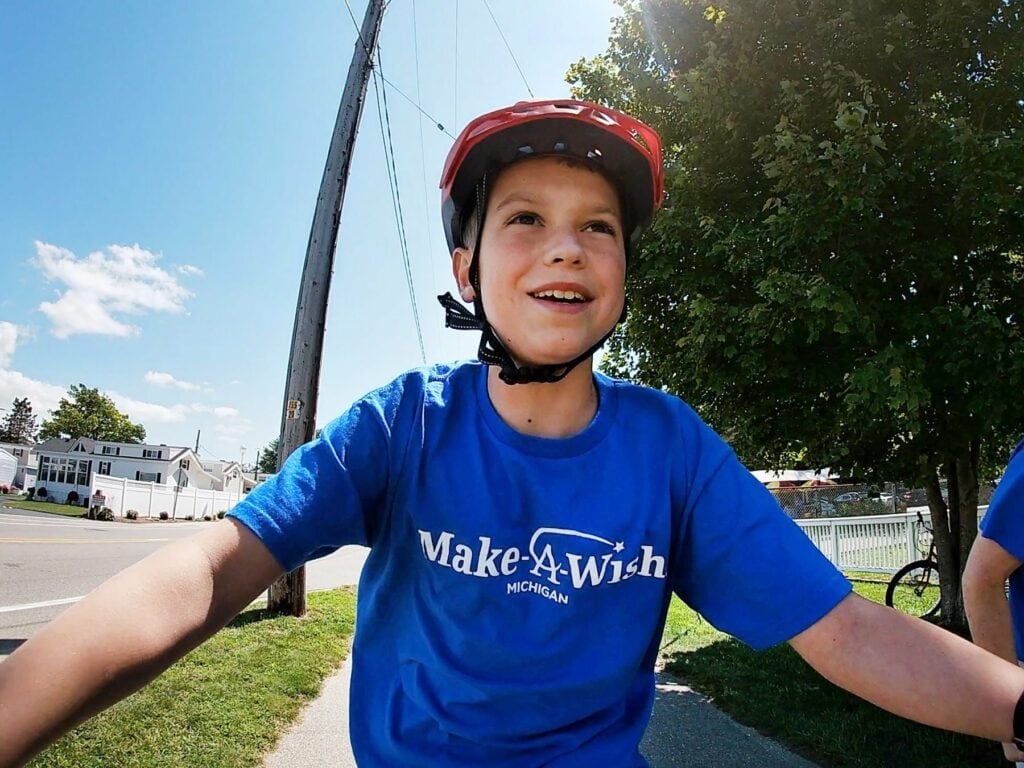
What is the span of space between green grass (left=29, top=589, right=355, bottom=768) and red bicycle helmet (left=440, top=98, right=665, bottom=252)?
2798 millimetres

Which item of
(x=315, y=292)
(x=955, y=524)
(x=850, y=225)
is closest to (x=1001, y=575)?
(x=850, y=225)

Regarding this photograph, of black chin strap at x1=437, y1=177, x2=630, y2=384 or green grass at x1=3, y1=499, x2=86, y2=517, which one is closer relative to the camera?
black chin strap at x1=437, y1=177, x2=630, y2=384

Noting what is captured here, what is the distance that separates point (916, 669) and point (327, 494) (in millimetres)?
1110

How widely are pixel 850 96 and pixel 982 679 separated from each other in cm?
584

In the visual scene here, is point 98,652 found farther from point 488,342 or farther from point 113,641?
point 488,342

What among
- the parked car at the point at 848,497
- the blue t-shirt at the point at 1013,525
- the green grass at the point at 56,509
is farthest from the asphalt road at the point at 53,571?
the green grass at the point at 56,509

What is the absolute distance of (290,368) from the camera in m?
8.39

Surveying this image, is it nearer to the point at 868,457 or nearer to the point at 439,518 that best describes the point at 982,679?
the point at 439,518

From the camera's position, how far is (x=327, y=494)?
1.35m

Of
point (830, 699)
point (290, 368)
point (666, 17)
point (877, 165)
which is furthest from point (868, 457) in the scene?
point (290, 368)

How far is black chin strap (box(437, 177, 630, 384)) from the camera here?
1.54 m

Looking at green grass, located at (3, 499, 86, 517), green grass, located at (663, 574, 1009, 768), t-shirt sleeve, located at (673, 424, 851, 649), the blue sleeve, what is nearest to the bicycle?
green grass, located at (663, 574, 1009, 768)

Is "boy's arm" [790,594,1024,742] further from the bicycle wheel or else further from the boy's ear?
the bicycle wheel

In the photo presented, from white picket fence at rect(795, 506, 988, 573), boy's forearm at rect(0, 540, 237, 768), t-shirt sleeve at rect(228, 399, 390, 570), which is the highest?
t-shirt sleeve at rect(228, 399, 390, 570)
